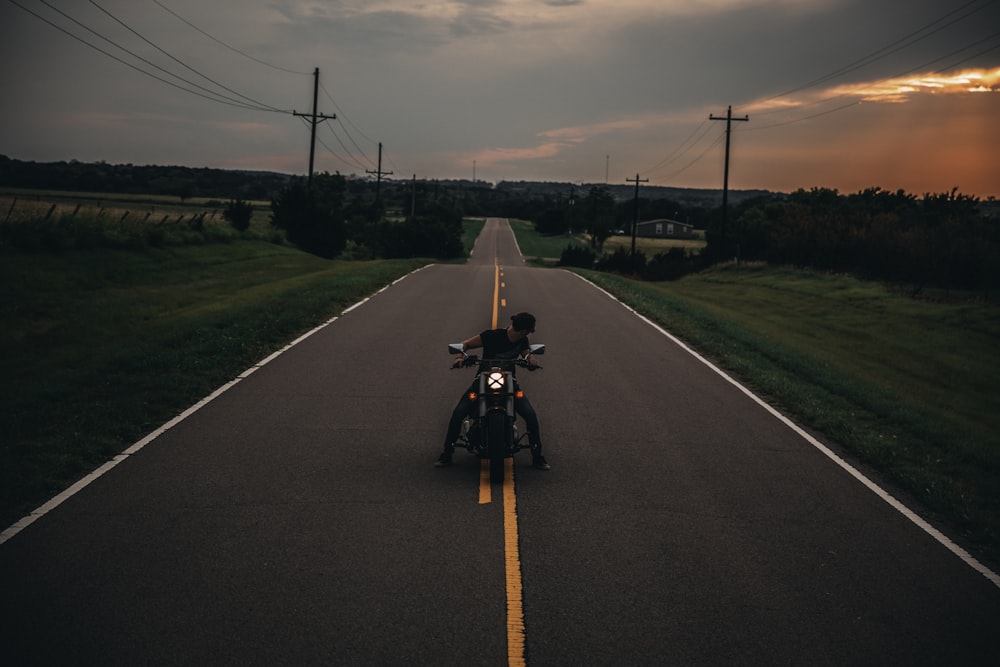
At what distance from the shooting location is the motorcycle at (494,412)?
827 cm

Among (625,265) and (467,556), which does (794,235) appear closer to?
(625,265)

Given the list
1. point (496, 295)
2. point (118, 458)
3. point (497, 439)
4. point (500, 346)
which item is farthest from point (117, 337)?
point (496, 295)

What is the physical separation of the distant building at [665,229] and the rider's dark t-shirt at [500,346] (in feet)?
608

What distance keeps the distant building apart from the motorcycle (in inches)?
7299

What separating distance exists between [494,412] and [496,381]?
0.34 metres

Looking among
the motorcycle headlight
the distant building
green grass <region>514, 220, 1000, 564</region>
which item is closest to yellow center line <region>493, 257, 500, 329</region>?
green grass <region>514, 220, 1000, 564</region>

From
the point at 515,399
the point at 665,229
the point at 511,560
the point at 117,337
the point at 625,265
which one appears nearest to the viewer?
the point at 511,560

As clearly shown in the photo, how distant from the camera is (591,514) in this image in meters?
7.56

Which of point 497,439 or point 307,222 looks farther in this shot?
point 307,222

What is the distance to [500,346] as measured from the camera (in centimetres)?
880

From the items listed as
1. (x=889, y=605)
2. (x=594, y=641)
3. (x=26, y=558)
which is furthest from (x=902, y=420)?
(x=26, y=558)

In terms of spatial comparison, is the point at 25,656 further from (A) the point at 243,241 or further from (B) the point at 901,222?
(B) the point at 901,222

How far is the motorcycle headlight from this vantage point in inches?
328

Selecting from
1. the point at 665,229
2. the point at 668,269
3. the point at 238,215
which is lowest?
the point at 668,269
